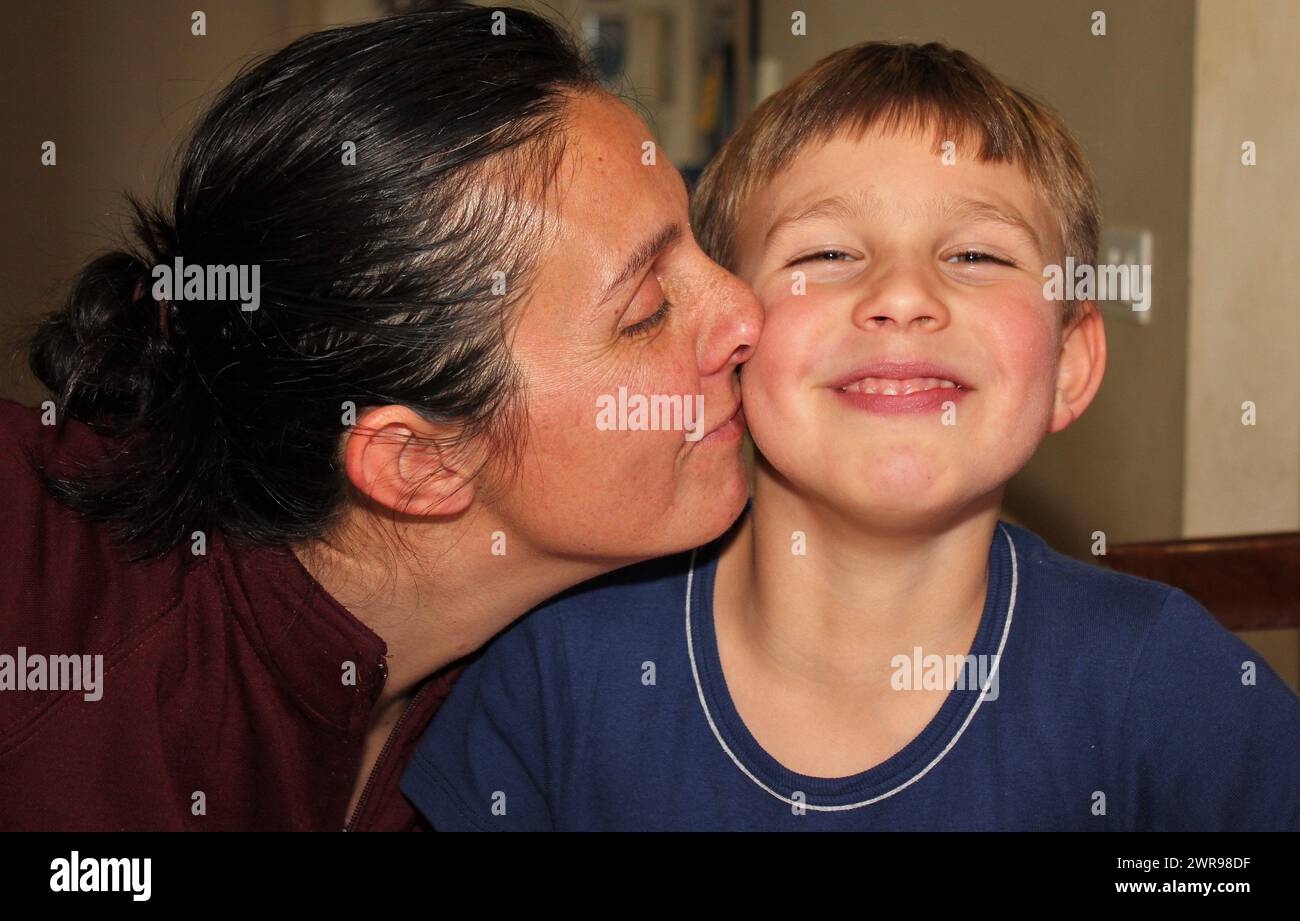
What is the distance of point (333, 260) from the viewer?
3.34 feet

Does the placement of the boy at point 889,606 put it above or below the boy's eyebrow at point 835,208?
below

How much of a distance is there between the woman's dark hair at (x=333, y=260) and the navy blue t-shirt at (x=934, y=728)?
0.87ft

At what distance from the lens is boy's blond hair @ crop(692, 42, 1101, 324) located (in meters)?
1.16

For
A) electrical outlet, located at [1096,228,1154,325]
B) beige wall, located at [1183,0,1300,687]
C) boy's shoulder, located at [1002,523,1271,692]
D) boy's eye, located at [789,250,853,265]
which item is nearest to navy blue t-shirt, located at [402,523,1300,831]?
boy's shoulder, located at [1002,523,1271,692]

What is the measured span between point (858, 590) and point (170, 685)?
62 cm

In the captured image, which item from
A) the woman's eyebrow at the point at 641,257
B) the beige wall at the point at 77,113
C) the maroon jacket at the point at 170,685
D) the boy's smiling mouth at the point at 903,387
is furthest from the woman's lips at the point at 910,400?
the beige wall at the point at 77,113

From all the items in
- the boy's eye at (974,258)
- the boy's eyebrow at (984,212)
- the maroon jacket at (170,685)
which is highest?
the boy's eyebrow at (984,212)

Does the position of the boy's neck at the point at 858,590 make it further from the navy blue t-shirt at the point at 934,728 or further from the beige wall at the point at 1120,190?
the beige wall at the point at 1120,190

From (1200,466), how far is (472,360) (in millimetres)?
1165

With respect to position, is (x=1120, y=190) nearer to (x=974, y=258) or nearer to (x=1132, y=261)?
(x=1132, y=261)

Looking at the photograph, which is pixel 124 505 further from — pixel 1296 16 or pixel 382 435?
pixel 1296 16

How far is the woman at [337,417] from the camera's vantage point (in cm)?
103

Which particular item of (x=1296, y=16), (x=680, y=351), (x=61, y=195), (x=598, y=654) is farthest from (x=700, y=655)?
(x=61, y=195)

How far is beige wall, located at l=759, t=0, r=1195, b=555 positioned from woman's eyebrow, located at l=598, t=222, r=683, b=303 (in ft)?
3.15
